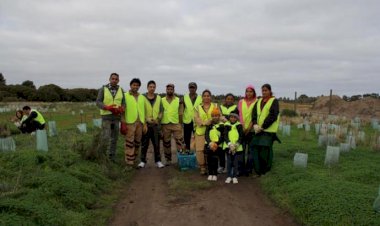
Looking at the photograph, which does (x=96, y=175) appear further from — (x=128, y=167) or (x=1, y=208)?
(x=1, y=208)

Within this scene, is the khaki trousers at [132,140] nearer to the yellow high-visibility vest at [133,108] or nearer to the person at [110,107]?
the yellow high-visibility vest at [133,108]

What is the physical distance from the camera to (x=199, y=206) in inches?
252

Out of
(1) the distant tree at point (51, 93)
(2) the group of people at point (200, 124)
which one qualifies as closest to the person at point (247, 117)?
(2) the group of people at point (200, 124)

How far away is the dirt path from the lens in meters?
5.74

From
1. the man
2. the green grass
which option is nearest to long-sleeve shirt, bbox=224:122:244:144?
the green grass

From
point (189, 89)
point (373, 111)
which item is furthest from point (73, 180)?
point (373, 111)

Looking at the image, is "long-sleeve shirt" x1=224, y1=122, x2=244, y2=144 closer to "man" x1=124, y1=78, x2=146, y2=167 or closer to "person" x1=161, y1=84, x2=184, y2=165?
"person" x1=161, y1=84, x2=184, y2=165

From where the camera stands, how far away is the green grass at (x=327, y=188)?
17.8ft

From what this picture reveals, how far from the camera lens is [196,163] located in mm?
9453

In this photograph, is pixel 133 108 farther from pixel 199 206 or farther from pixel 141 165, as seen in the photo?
pixel 199 206

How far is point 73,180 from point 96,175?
104cm

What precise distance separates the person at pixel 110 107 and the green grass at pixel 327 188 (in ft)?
12.5

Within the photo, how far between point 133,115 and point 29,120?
5536 mm

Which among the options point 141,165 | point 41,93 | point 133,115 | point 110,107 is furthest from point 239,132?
point 41,93
